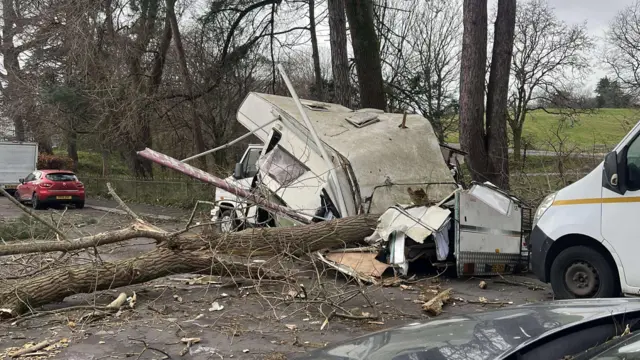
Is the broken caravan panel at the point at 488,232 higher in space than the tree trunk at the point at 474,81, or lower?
lower

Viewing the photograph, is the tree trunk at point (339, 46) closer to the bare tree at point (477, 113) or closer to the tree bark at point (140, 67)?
the bare tree at point (477, 113)

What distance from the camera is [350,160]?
8234 millimetres

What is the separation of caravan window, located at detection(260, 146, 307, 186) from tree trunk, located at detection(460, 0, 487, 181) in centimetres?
471

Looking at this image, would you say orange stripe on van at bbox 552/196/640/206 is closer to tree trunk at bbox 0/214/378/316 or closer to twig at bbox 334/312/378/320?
twig at bbox 334/312/378/320

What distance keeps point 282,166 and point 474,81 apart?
532 cm

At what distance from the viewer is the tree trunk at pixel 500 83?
12047mm

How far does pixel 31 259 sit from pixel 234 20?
417 inches

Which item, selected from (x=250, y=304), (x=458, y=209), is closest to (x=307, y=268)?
(x=250, y=304)

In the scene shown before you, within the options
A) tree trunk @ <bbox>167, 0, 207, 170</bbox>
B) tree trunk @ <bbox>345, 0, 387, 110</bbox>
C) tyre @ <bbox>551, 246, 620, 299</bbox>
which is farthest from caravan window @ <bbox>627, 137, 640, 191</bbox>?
tree trunk @ <bbox>167, 0, 207, 170</bbox>

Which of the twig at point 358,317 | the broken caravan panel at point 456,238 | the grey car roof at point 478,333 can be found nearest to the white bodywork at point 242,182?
the broken caravan panel at point 456,238

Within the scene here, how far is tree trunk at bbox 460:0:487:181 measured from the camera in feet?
38.7

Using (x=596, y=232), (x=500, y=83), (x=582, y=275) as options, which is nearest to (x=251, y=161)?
(x=500, y=83)

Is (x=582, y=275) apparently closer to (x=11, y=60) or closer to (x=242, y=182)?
(x=242, y=182)

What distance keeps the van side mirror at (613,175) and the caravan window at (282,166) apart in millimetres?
4493
